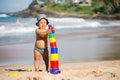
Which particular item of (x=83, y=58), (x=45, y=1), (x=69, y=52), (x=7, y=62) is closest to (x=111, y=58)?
(x=83, y=58)

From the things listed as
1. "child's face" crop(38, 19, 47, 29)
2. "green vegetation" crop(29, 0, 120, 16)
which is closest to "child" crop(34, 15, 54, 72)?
"child's face" crop(38, 19, 47, 29)

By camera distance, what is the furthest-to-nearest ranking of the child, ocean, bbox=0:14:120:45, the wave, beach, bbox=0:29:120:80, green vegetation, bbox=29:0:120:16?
green vegetation, bbox=29:0:120:16 → the wave → ocean, bbox=0:14:120:45 → the child → beach, bbox=0:29:120:80

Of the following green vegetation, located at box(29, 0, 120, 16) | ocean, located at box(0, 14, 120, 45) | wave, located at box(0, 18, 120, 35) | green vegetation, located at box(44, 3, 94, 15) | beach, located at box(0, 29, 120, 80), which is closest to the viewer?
beach, located at box(0, 29, 120, 80)

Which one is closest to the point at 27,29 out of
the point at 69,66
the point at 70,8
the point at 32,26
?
the point at 32,26

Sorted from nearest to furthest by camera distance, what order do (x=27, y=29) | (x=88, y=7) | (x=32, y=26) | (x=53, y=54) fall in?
(x=53, y=54) < (x=27, y=29) < (x=32, y=26) < (x=88, y=7)

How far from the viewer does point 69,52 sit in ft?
35.8

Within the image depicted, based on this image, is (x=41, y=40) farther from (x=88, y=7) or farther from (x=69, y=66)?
(x=88, y=7)

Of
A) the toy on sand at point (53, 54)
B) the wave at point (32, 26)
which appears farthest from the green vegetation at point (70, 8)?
the toy on sand at point (53, 54)

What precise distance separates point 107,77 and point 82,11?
94444 mm

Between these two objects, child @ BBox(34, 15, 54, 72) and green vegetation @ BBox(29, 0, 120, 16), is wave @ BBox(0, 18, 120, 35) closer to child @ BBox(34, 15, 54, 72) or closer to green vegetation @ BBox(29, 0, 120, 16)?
child @ BBox(34, 15, 54, 72)

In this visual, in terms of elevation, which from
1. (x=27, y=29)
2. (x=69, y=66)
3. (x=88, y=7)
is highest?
(x=88, y=7)

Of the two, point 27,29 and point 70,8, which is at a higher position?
point 70,8

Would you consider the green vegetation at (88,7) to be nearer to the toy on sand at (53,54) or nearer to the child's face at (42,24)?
the child's face at (42,24)

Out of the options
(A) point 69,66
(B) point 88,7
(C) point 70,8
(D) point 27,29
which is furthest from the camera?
(C) point 70,8
